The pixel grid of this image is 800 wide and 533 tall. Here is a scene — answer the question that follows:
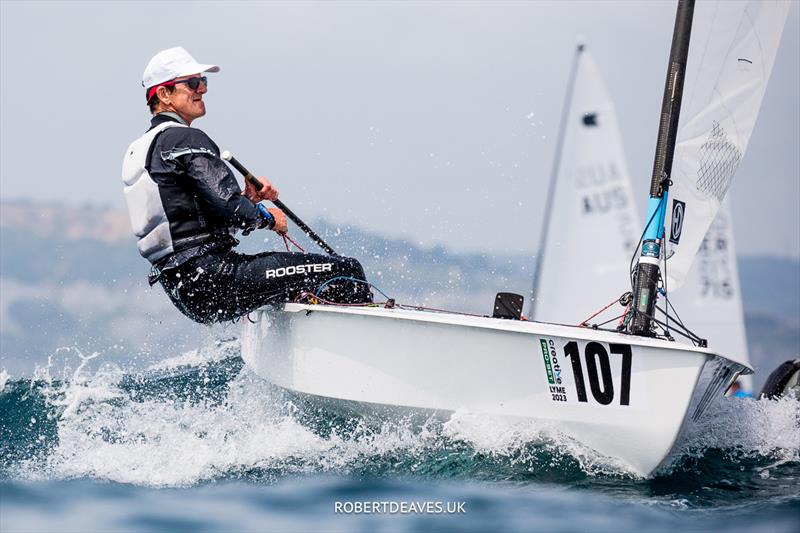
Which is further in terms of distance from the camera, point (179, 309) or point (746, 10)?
point (746, 10)

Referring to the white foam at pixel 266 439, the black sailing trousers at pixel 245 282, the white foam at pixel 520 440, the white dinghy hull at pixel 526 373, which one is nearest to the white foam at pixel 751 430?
the white foam at pixel 266 439

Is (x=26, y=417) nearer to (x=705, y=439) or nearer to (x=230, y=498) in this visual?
(x=230, y=498)

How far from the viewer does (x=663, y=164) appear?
4898 mm

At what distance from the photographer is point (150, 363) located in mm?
6414

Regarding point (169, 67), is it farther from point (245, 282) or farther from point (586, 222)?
point (586, 222)

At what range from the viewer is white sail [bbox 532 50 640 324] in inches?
435

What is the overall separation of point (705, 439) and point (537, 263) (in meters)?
6.18

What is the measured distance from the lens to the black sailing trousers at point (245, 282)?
4.57 meters

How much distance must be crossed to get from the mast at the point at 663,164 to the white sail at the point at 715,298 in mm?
7717

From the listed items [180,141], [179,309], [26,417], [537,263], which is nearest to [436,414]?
[179,309]

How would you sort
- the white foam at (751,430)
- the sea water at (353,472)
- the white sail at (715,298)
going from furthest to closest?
the white sail at (715,298), the white foam at (751,430), the sea water at (353,472)

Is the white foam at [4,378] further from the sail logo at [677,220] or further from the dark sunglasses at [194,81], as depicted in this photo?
the sail logo at [677,220]

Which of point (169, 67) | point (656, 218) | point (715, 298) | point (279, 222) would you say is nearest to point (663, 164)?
point (656, 218)

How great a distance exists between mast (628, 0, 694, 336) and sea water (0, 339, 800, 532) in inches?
30.1
